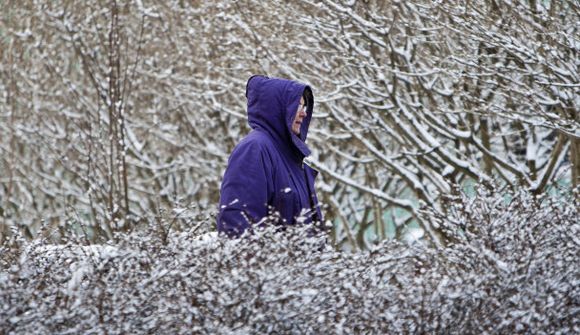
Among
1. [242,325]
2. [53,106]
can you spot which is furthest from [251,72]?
[242,325]

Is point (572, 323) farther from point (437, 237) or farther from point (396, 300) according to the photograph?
point (437, 237)

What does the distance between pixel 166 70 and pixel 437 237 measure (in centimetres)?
417

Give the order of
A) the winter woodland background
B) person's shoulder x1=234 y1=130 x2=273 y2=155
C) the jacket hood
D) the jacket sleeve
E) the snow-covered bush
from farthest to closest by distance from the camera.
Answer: the jacket hood → person's shoulder x1=234 y1=130 x2=273 y2=155 → the jacket sleeve → the winter woodland background → the snow-covered bush

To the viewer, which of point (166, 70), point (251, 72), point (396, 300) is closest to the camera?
point (396, 300)

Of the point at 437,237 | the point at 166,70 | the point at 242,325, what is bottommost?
the point at 437,237

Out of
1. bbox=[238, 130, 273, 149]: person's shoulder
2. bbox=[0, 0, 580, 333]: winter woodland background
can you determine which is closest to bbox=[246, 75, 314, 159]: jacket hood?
bbox=[238, 130, 273, 149]: person's shoulder

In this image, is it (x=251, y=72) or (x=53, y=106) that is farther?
(x=53, y=106)

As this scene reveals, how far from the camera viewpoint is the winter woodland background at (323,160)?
12.7 ft

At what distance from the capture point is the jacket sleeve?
4742mm

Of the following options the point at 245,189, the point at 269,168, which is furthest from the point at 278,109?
the point at 245,189

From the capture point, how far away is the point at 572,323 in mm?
4164

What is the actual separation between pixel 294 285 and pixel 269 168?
47.0 inches

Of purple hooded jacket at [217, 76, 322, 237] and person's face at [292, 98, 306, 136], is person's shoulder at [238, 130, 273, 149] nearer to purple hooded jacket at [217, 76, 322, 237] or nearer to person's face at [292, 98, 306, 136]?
purple hooded jacket at [217, 76, 322, 237]

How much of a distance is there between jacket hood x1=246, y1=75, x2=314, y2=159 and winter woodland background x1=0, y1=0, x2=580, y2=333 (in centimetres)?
52
